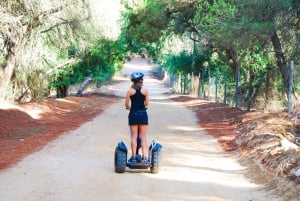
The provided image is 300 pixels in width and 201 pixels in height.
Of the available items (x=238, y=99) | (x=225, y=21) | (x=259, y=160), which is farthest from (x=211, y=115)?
(x=259, y=160)

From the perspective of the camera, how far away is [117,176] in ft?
29.7

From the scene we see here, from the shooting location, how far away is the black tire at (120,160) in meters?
9.17

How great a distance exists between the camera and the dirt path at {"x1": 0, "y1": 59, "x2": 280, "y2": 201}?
7.69 metres

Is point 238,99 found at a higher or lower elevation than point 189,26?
lower

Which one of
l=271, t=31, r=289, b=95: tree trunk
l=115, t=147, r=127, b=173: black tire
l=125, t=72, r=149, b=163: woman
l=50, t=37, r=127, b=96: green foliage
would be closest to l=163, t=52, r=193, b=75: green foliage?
l=50, t=37, r=127, b=96: green foliage

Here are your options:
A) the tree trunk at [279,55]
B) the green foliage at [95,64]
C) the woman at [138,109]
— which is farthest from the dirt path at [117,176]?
the green foliage at [95,64]

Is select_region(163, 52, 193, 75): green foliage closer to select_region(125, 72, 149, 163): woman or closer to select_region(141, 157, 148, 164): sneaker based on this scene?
select_region(125, 72, 149, 163): woman

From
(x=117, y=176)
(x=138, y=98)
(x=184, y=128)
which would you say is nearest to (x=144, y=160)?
(x=117, y=176)

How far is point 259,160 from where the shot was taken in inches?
396

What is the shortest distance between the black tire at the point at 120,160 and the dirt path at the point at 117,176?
143 mm

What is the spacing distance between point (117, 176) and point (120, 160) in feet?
0.99

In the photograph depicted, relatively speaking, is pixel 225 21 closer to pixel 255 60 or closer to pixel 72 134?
pixel 72 134

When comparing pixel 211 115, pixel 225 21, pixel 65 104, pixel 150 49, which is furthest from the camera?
pixel 150 49

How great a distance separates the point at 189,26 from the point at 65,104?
28.1ft
